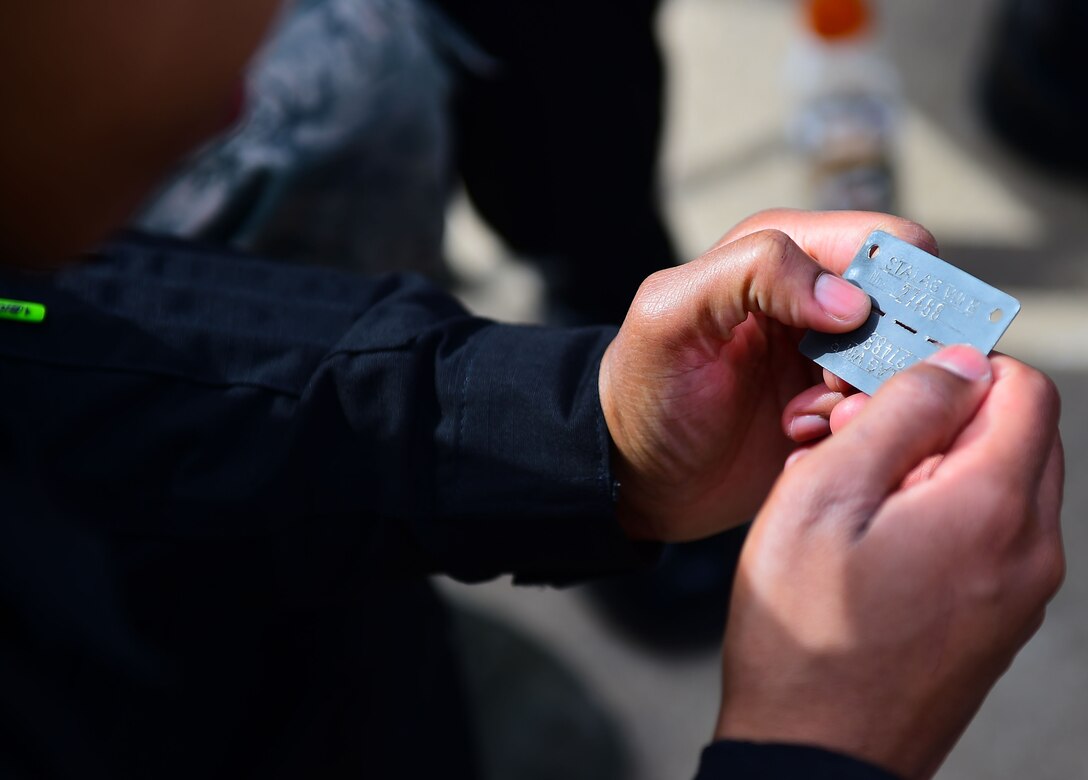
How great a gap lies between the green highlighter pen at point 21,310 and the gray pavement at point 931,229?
0.87 m

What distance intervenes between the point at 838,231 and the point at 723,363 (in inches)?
4.9

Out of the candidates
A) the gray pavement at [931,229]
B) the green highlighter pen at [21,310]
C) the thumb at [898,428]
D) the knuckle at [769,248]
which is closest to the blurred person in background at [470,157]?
the gray pavement at [931,229]

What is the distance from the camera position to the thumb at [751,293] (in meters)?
0.67

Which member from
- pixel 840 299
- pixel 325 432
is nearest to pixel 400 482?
pixel 325 432

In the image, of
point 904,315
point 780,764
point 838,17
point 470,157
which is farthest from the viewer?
point 838,17

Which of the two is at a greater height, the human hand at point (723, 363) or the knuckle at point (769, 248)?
the knuckle at point (769, 248)

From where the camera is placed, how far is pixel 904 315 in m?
0.68

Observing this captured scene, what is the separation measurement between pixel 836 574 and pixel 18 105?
18.7 inches

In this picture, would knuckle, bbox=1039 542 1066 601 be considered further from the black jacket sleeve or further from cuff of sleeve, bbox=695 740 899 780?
the black jacket sleeve

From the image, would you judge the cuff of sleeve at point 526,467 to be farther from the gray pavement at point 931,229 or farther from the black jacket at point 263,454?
the gray pavement at point 931,229

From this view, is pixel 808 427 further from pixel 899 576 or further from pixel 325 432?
pixel 325 432

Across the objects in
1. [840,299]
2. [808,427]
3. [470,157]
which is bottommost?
[470,157]

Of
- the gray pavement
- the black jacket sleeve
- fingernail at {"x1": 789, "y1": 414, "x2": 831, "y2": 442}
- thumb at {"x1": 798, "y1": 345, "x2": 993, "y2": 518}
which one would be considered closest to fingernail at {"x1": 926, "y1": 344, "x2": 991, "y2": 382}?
thumb at {"x1": 798, "y1": 345, "x2": 993, "y2": 518}

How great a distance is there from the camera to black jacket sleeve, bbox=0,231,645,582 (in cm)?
74
